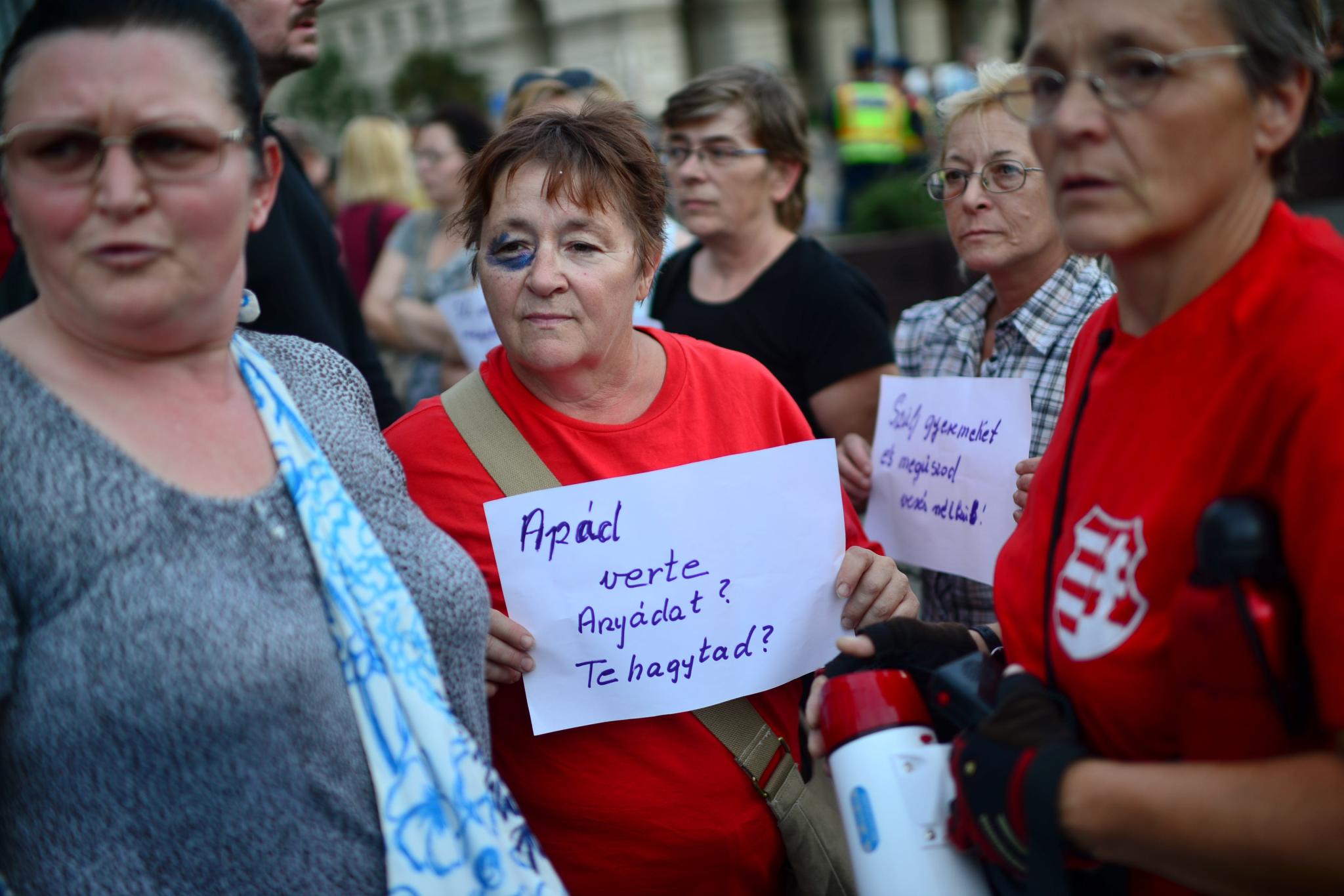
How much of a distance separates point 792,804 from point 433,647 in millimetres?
947

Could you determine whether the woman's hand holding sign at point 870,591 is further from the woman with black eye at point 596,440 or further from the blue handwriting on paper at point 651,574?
the blue handwriting on paper at point 651,574

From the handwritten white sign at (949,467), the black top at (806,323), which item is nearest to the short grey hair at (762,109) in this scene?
the black top at (806,323)

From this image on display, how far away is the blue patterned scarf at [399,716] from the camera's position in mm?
1588

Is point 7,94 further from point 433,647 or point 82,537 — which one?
point 433,647

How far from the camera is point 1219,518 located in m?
1.31

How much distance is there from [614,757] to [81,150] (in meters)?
1.43

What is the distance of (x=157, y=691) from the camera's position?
142cm

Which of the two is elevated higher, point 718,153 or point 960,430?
point 718,153

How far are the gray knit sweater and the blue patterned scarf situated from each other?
0.10ft

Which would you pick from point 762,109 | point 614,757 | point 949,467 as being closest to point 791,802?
point 614,757

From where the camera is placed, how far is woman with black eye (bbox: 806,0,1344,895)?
1.30 m

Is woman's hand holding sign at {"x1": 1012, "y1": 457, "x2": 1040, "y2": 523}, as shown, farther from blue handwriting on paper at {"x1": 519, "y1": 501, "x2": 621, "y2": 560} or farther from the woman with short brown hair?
the woman with short brown hair

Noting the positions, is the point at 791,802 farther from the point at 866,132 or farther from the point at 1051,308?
the point at 866,132

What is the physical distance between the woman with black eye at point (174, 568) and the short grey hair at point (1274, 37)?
130cm
